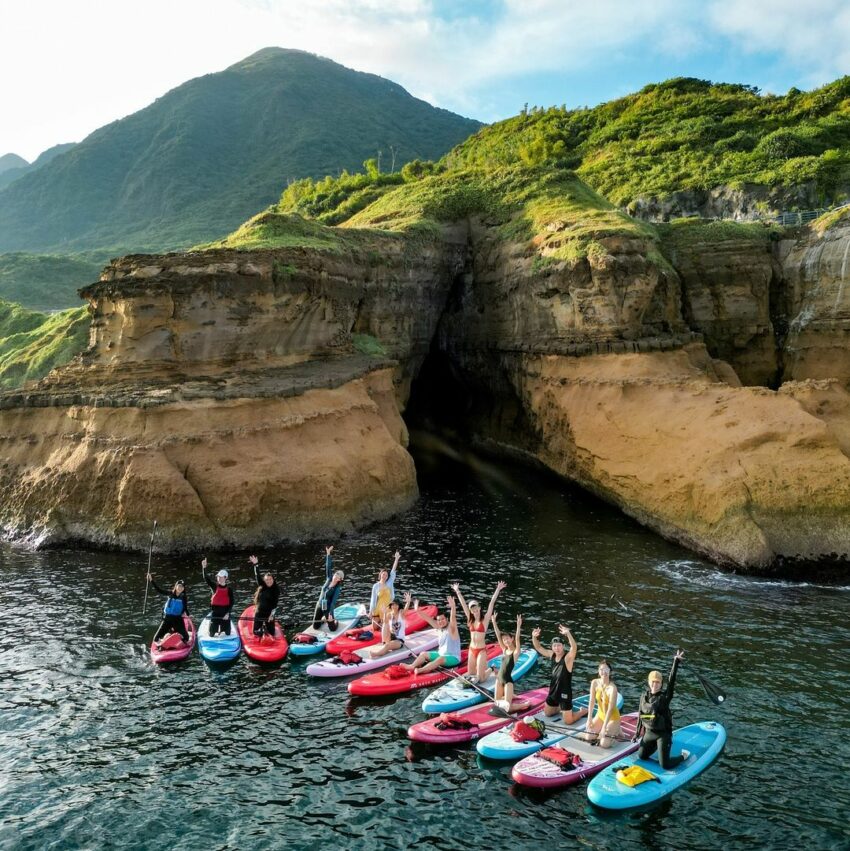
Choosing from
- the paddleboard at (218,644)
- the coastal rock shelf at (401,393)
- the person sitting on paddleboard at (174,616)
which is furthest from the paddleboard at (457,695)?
the coastal rock shelf at (401,393)

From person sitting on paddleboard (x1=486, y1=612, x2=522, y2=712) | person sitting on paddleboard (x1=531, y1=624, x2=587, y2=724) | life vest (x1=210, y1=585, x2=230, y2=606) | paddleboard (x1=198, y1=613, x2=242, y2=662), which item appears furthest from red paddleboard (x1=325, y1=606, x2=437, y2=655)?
person sitting on paddleboard (x1=531, y1=624, x2=587, y2=724)

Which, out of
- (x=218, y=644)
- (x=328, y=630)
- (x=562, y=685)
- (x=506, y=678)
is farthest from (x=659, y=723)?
(x=218, y=644)

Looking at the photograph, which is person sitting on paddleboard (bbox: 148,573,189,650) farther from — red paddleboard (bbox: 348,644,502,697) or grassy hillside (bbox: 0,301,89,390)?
grassy hillside (bbox: 0,301,89,390)

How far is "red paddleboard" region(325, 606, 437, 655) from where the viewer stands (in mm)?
21422

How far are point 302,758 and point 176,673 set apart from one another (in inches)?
217

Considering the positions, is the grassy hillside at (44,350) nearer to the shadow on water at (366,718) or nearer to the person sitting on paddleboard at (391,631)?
the shadow on water at (366,718)

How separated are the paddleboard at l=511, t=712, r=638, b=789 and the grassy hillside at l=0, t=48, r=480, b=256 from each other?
11487cm

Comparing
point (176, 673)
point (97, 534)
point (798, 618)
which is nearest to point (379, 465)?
point (97, 534)

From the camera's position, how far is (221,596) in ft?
72.6

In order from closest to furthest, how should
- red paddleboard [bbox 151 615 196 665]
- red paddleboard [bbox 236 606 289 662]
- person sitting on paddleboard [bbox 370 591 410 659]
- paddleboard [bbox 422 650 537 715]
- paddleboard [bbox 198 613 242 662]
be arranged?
1. paddleboard [bbox 422 650 537 715]
2. red paddleboard [bbox 151 615 196 665]
3. paddleboard [bbox 198 613 242 662]
4. red paddleboard [bbox 236 606 289 662]
5. person sitting on paddleboard [bbox 370 591 410 659]

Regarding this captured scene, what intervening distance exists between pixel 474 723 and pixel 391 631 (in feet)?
16.8

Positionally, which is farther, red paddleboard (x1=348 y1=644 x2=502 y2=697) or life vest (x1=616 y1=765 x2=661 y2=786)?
red paddleboard (x1=348 y1=644 x2=502 y2=697)

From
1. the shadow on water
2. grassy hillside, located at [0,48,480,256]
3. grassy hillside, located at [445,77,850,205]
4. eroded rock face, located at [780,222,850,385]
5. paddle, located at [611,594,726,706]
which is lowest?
the shadow on water

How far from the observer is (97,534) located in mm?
29266
